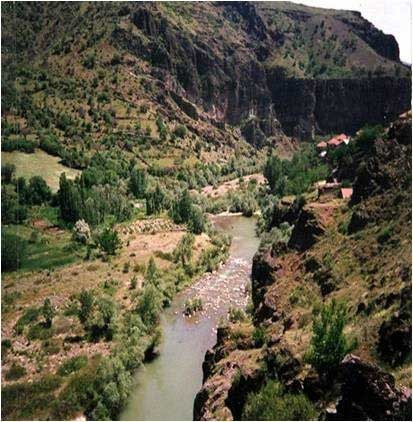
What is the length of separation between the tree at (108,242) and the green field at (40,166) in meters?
18.8

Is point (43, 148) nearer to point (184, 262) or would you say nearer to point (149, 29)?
point (184, 262)

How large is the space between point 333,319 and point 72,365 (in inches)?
664

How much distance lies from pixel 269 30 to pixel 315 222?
13592 centimetres

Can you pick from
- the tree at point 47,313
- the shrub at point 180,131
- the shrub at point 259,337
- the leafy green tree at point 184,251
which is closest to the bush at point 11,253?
the tree at point 47,313

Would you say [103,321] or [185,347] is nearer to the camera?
[103,321]

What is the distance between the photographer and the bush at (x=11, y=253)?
37938mm

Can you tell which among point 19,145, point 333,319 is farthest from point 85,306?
point 19,145

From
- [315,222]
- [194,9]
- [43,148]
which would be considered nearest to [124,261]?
[315,222]

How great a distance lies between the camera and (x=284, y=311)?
107 ft

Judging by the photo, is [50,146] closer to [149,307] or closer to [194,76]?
[149,307]

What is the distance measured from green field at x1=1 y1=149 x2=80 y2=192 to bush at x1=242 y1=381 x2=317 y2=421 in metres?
51.3

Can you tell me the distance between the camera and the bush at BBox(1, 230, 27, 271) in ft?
124

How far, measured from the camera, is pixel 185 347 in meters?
38.9

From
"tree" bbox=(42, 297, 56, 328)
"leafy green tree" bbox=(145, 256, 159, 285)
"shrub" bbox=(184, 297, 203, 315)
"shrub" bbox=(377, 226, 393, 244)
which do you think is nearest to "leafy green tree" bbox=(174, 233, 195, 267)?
"leafy green tree" bbox=(145, 256, 159, 285)
